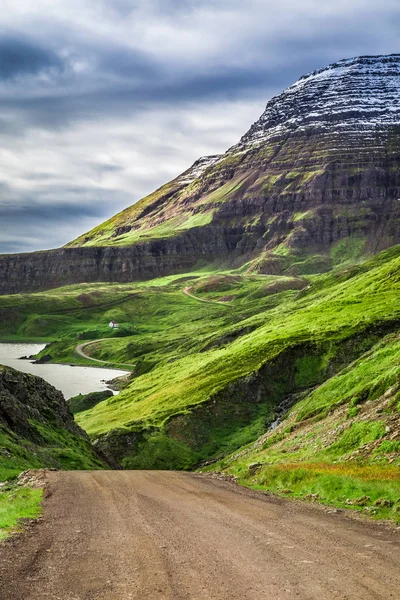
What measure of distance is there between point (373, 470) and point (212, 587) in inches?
714

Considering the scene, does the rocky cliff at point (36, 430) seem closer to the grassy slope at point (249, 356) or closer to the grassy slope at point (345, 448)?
the grassy slope at point (345, 448)

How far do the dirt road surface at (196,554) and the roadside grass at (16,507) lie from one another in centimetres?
79

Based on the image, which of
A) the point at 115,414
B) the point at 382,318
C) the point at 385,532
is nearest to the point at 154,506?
the point at 385,532

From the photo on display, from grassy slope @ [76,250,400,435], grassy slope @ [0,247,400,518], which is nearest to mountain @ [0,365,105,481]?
grassy slope @ [0,247,400,518]

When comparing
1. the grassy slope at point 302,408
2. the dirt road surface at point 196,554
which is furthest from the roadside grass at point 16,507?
the grassy slope at point 302,408

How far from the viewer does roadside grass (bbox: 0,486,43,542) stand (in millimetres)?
21856

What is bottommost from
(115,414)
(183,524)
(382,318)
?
(115,414)

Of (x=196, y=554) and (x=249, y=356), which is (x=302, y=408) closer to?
(x=249, y=356)

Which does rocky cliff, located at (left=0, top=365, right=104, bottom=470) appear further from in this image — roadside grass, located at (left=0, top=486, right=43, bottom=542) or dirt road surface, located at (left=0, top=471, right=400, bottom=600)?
dirt road surface, located at (left=0, top=471, right=400, bottom=600)

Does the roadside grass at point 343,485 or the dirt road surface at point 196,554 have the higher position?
the dirt road surface at point 196,554

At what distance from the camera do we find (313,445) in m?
44.5

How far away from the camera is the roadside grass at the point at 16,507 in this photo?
71.7 feet

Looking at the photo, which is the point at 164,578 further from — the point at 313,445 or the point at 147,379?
the point at 147,379

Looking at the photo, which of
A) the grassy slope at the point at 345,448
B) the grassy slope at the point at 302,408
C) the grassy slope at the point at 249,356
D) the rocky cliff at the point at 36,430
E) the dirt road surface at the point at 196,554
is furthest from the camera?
the grassy slope at the point at 249,356
